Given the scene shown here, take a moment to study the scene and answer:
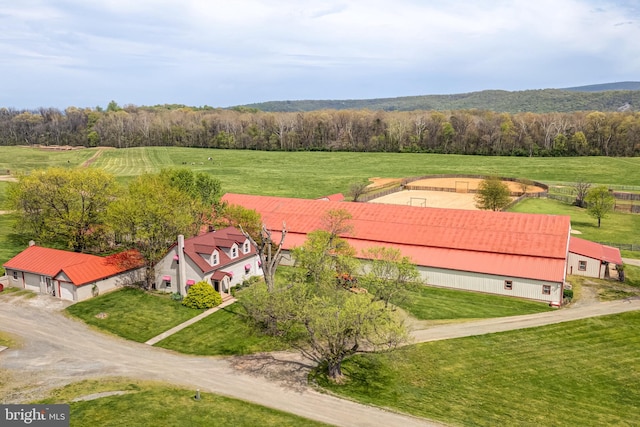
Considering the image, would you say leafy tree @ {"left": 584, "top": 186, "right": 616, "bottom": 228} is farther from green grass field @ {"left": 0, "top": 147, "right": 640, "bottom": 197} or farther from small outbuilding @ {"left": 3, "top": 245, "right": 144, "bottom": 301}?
small outbuilding @ {"left": 3, "top": 245, "right": 144, "bottom": 301}

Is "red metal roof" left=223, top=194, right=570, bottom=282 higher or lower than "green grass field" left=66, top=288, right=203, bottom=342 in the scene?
higher

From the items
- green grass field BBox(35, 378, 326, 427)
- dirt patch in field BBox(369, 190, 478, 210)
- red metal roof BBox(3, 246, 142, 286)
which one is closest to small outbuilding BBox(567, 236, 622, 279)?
dirt patch in field BBox(369, 190, 478, 210)

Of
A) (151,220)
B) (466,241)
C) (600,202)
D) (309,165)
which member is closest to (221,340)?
(151,220)

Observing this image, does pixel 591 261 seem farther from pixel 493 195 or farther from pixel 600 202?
pixel 600 202

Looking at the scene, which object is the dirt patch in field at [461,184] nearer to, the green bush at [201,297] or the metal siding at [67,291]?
the green bush at [201,297]

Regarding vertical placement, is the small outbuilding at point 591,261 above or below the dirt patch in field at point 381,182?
below

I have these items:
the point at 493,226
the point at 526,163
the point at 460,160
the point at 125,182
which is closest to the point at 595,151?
the point at 526,163

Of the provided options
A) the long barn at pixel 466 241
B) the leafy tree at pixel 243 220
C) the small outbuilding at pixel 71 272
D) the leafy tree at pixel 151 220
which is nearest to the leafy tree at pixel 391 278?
the long barn at pixel 466 241
